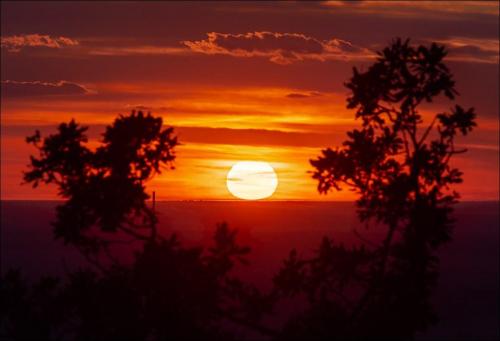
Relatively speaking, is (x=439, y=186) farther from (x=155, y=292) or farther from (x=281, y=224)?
(x=281, y=224)

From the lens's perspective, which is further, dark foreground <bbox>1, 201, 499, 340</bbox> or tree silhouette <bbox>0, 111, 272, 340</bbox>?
dark foreground <bbox>1, 201, 499, 340</bbox>

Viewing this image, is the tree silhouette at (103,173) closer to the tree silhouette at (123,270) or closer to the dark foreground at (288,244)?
the tree silhouette at (123,270)

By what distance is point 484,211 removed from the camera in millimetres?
137750

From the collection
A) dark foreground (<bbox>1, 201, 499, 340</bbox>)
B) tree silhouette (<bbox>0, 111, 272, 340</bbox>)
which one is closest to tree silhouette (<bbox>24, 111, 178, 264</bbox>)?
tree silhouette (<bbox>0, 111, 272, 340</bbox>)

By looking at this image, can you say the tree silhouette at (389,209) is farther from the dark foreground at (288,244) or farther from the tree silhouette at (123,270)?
the dark foreground at (288,244)

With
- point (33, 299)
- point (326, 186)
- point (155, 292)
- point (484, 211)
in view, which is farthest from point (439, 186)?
point (484, 211)

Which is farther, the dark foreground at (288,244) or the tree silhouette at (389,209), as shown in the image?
the dark foreground at (288,244)

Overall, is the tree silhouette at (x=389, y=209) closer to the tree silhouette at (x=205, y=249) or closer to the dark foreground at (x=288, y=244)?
the tree silhouette at (x=205, y=249)

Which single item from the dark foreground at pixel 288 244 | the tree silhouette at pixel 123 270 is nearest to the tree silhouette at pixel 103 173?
the tree silhouette at pixel 123 270

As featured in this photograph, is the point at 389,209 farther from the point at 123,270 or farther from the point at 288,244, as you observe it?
the point at 288,244

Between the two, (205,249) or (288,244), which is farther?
(288,244)

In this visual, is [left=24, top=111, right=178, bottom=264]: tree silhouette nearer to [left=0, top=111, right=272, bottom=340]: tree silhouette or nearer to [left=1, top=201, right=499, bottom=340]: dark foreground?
[left=0, top=111, right=272, bottom=340]: tree silhouette

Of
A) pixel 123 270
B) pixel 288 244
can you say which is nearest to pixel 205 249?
pixel 123 270

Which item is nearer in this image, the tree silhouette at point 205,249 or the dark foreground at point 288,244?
the tree silhouette at point 205,249
